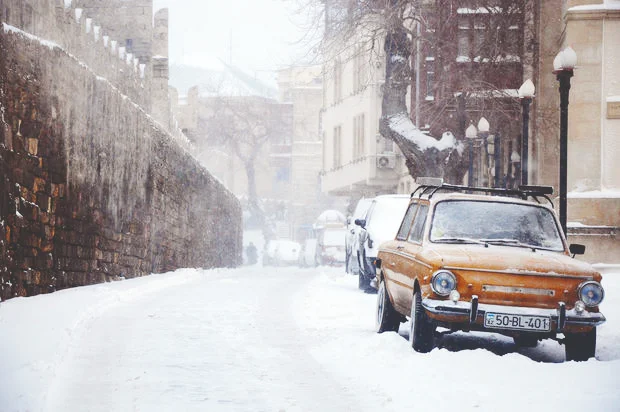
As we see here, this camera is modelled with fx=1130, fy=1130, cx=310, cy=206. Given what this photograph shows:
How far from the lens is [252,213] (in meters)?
85.1

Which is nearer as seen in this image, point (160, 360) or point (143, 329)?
point (160, 360)

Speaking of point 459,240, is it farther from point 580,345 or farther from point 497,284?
point 580,345

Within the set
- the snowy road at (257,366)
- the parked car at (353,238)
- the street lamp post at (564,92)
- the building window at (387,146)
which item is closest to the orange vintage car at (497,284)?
the snowy road at (257,366)

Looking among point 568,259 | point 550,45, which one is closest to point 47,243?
point 568,259

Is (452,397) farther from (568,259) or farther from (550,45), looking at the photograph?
(550,45)

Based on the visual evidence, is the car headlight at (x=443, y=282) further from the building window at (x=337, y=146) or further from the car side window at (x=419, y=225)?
the building window at (x=337, y=146)

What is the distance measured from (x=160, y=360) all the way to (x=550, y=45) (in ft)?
65.6

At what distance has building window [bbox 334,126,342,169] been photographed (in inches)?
2175

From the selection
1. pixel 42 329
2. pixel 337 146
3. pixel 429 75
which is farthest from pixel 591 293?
pixel 337 146

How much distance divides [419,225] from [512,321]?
200cm

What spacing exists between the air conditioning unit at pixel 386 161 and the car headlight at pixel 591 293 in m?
38.7

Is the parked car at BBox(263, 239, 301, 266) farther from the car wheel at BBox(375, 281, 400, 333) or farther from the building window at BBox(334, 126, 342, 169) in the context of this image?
the car wheel at BBox(375, 281, 400, 333)

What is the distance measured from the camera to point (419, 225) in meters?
11.2

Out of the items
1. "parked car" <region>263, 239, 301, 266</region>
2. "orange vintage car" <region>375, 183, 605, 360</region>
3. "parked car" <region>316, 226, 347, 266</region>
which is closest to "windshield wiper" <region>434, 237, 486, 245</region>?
"orange vintage car" <region>375, 183, 605, 360</region>
